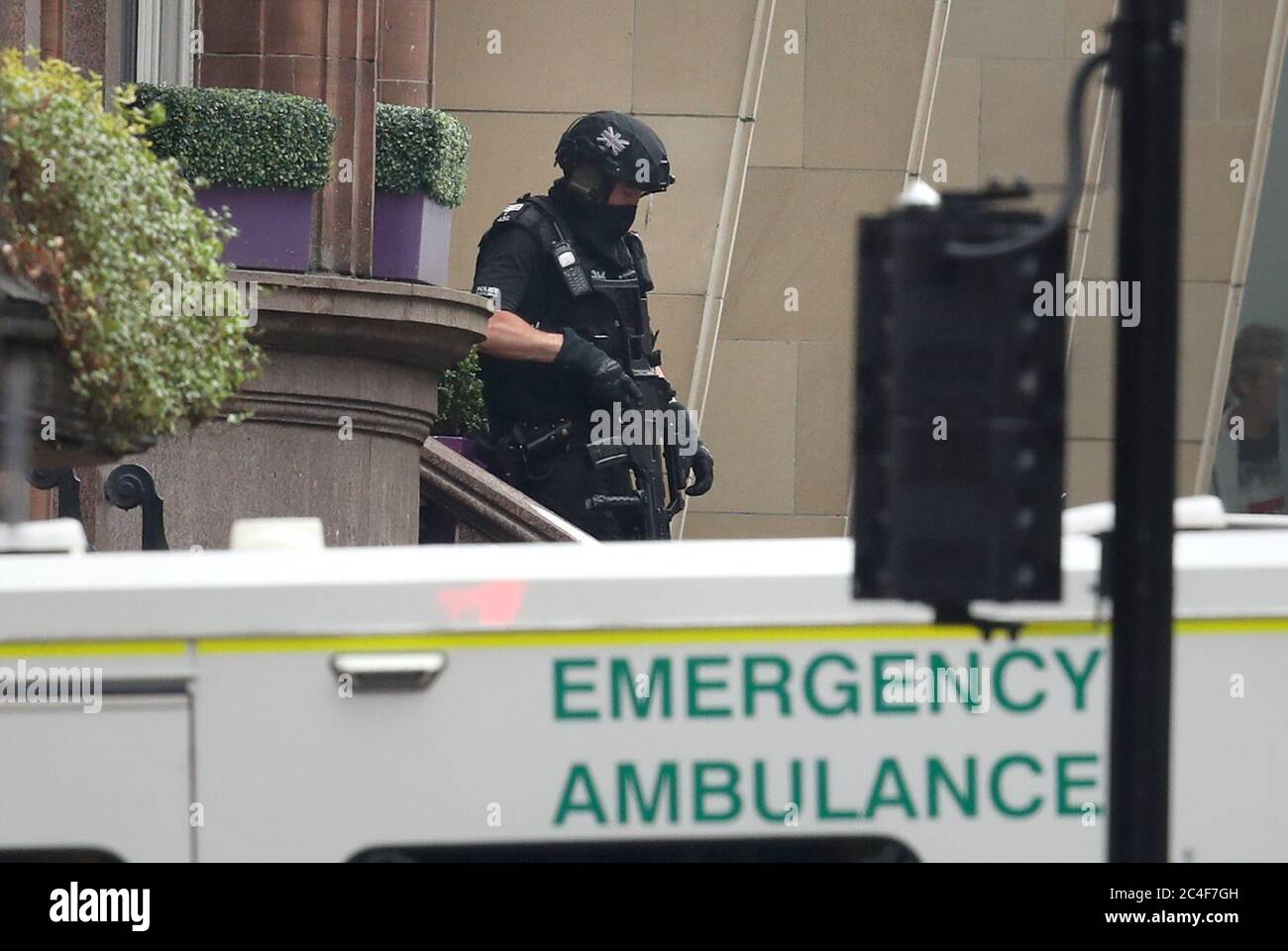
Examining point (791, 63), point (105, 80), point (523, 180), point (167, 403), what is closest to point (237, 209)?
point (105, 80)

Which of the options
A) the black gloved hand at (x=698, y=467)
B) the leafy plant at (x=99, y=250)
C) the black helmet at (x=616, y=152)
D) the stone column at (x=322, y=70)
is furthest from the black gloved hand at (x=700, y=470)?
the leafy plant at (x=99, y=250)

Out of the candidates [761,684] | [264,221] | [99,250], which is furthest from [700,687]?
[264,221]

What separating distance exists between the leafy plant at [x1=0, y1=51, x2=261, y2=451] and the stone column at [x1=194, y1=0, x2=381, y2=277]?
13.6 ft

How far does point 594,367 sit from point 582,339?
22 centimetres

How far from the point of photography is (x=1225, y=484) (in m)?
20.9

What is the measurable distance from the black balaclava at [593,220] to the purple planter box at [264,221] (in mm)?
1459

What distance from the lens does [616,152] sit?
12.1m

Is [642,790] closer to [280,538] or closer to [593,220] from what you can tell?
[280,538]

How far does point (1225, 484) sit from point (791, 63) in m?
5.54

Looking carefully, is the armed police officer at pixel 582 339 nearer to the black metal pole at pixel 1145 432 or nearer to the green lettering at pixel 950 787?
the green lettering at pixel 950 787

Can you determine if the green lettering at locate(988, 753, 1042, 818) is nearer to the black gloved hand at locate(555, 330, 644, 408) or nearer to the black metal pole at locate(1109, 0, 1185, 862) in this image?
the black metal pole at locate(1109, 0, 1185, 862)
